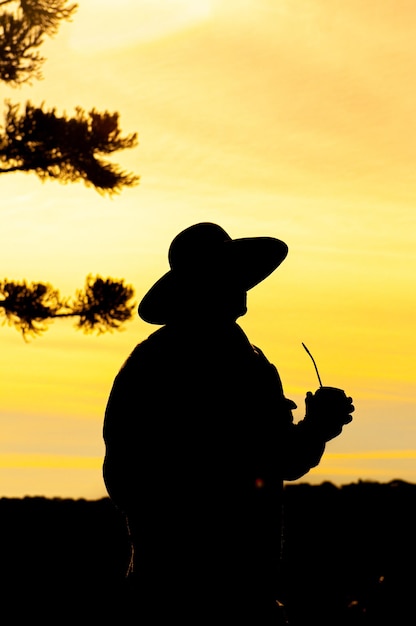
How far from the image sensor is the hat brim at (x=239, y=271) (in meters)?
3.77

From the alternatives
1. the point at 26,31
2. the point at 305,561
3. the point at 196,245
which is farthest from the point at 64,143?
the point at 196,245

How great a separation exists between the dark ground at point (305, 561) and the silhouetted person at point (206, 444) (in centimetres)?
310

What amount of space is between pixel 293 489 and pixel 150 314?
4619 mm

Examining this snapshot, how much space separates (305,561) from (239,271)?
398 centimetres

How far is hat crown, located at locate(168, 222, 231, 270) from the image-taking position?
3764 millimetres

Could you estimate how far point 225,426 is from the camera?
3.63 meters

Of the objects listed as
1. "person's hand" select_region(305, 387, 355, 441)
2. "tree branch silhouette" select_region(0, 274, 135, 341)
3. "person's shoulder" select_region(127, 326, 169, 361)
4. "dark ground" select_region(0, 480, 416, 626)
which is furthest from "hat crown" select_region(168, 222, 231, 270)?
"tree branch silhouette" select_region(0, 274, 135, 341)

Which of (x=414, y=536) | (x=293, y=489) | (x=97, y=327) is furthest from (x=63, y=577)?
(x=97, y=327)

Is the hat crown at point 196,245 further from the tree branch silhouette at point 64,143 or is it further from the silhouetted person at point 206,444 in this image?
the tree branch silhouette at point 64,143

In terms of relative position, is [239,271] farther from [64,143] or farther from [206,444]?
[64,143]

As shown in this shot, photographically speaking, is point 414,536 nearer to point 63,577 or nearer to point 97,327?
point 63,577

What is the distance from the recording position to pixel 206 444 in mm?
3605

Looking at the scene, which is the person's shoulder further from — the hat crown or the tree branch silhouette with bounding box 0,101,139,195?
the tree branch silhouette with bounding box 0,101,139,195

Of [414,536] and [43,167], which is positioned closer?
[414,536]
